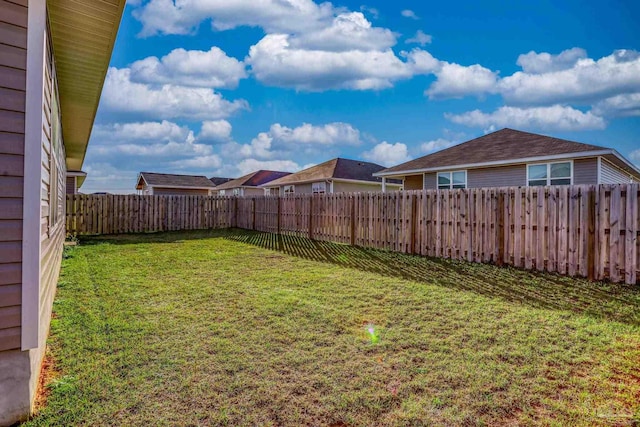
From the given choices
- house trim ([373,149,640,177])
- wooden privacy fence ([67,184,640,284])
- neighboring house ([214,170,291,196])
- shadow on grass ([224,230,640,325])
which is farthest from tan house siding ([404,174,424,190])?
neighboring house ([214,170,291,196])

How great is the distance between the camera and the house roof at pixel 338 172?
23.8m

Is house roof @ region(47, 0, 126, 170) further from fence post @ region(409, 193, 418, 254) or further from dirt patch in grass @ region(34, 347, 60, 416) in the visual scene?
fence post @ region(409, 193, 418, 254)

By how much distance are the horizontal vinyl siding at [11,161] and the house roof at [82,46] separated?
113 cm

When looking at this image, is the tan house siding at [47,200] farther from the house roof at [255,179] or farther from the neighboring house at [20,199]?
the house roof at [255,179]

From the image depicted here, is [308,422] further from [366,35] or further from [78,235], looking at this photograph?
[78,235]

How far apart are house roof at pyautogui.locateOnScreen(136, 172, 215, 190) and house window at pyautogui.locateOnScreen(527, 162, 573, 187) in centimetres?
2779

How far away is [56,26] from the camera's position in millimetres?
3600

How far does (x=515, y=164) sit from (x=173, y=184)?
1105 inches

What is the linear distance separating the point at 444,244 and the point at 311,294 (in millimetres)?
4499

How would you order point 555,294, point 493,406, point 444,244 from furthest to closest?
point 444,244 < point 555,294 < point 493,406

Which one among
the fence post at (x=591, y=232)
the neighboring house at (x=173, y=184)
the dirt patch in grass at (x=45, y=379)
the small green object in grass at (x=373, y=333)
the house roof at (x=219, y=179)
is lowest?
the dirt patch in grass at (x=45, y=379)

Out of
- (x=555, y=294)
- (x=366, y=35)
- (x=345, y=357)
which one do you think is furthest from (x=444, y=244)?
(x=366, y=35)

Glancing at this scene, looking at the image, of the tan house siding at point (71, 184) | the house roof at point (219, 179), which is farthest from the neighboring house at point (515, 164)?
the house roof at point (219, 179)

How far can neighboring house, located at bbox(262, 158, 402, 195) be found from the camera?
928 inches
